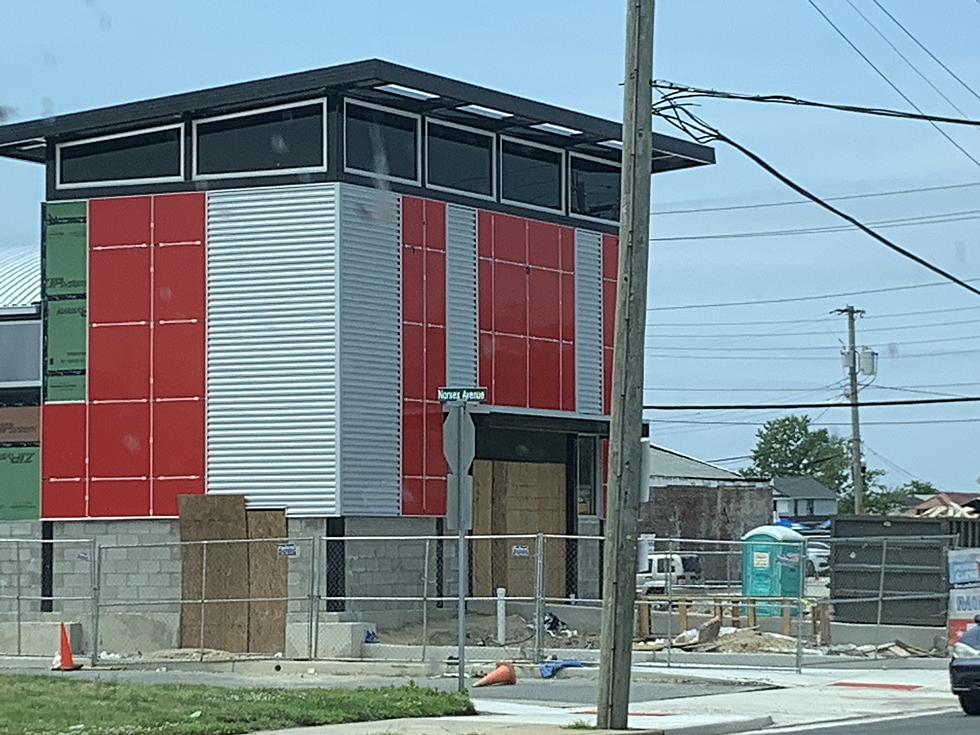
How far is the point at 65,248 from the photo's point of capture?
111 feet

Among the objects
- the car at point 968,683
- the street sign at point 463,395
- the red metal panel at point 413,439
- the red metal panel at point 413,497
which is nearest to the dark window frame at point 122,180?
the red metal panel at point 413,439

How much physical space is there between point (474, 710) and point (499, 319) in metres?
14.9

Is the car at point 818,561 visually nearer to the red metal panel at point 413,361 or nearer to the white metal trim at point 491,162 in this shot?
the white metal trim at point 491,162

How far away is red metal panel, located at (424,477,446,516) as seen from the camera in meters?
32.8

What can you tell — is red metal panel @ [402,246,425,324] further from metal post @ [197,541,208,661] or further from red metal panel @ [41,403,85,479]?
red metal panel @ [41,403,85,479]

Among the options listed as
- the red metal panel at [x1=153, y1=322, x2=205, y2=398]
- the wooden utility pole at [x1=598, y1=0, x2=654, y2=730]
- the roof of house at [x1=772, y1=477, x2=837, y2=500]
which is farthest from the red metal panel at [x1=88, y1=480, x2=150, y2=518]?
the roof of house at [x1=772, y1=477, x2=837, y2=500]

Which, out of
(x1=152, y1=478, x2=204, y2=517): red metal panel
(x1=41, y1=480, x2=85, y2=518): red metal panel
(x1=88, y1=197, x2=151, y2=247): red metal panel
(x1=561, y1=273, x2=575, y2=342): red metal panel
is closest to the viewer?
(x1=152, y1=478, x2=204, y2=517): red metal panel

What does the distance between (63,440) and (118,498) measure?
167 cm

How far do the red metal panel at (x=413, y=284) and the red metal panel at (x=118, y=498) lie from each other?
5.69 metres

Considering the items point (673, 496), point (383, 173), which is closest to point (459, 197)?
point (383, 173)

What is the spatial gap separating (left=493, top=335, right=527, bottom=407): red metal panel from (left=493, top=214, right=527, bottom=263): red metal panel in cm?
157

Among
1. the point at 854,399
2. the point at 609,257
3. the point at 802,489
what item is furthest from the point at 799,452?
the point at 609,257

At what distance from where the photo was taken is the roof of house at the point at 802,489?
12212cm

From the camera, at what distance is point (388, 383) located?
32188 millimetres
